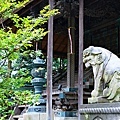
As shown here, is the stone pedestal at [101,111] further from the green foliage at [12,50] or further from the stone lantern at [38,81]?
the stone lantern at [38,81]

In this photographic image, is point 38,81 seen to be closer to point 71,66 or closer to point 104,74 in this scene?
point 71,66

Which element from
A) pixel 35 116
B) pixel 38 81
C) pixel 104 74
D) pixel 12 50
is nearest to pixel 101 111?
pixel 104 74

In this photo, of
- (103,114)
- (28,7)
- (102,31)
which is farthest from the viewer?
(102,31)

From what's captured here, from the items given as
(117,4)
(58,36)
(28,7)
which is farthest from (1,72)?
(58,36)

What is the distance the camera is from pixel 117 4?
896 cm

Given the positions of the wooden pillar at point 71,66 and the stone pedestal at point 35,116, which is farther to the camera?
the wooden pillar at point 71,66

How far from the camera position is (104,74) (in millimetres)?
4484

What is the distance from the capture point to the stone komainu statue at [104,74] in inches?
171

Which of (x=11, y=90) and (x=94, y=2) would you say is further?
(x=94, y=2)

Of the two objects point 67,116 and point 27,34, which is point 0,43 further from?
point 67,116

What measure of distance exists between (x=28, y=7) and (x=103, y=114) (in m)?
5.02

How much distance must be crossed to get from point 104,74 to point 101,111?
1.67ft

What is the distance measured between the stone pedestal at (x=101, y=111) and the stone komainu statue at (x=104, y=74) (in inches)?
4.2

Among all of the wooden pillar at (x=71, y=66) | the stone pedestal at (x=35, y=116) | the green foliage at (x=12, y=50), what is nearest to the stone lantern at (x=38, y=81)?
the stone pedestal at (x=35, y=116)
